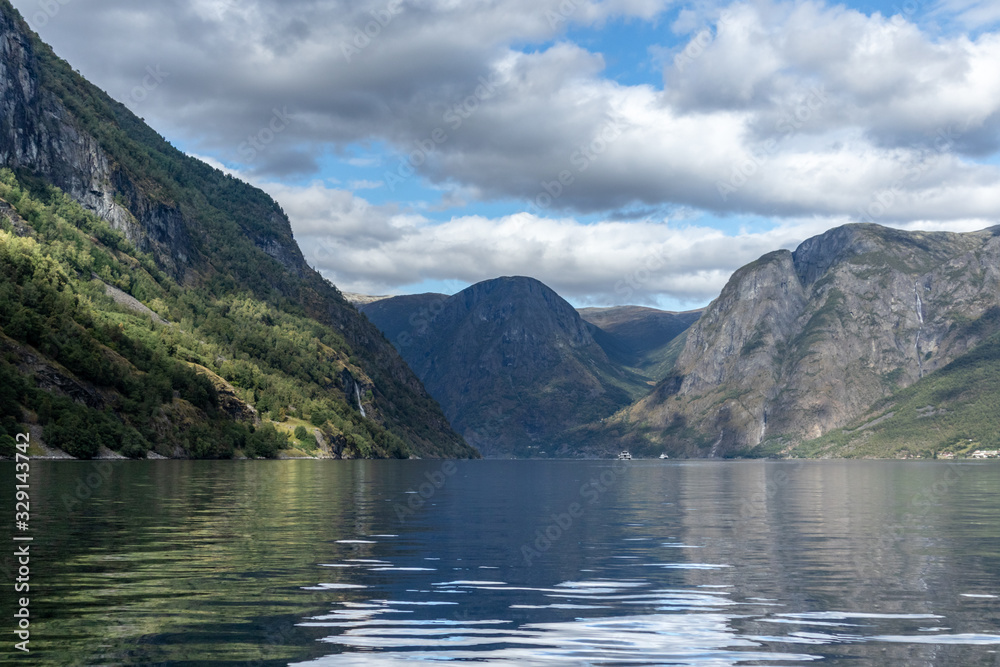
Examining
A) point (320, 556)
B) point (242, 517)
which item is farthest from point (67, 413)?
point (320, 556)

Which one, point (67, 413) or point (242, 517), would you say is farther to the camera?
point (67, 413)

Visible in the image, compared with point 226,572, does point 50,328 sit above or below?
above

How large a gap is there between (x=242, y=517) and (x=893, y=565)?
40.8 m

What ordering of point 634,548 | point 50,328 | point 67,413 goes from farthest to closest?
1. point 50,328
2. point 67,413
3. point 634,548

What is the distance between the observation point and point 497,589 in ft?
106

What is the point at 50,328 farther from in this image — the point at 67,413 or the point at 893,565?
the point at 893,565

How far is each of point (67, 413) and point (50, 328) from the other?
40130 millimetres

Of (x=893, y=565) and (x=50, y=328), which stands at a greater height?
(x=50, y=328)

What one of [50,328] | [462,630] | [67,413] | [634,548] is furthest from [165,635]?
[50,328]

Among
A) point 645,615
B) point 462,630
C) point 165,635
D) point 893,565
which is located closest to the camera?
point 165,635

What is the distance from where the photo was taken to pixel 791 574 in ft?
122

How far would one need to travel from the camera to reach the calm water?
22234 mm

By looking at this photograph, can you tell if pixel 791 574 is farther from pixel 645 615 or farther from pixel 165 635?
pixel 165 635

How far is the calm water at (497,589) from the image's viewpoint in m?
22.2
